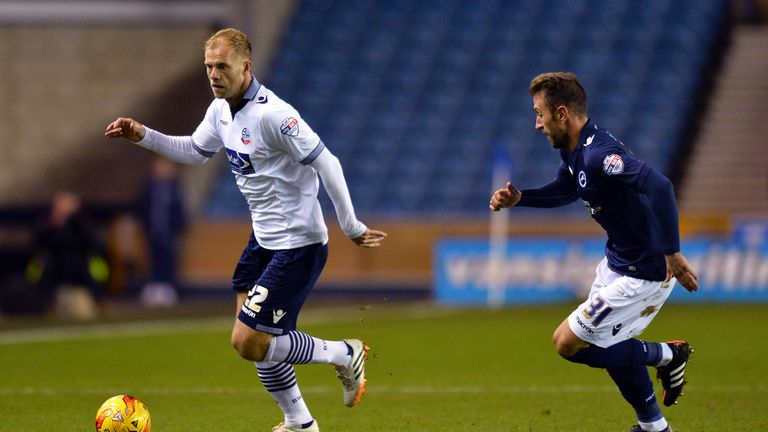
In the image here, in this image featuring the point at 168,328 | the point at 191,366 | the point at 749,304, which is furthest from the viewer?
the point at 749,304

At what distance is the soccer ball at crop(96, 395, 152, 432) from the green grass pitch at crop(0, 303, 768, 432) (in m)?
0.81

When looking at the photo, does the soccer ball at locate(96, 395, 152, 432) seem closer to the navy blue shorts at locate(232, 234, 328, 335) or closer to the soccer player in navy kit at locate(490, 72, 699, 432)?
the navy blue shorts at locate(232, 234, 328, 335)

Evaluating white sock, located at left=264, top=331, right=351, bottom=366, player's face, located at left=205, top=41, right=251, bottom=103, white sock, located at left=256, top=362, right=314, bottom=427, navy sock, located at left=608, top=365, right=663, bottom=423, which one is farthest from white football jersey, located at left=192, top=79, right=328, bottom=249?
navy sock, located at left=608, top=365, right=663, bottom=423

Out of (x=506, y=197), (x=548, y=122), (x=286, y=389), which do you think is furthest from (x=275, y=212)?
(x=548, y=122)

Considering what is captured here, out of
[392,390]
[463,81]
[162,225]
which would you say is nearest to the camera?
[392,390]

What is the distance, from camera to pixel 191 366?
1251 centimetres

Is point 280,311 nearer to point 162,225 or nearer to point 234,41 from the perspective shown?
point 234,41

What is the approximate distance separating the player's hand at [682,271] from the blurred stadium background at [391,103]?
14637 millimetres

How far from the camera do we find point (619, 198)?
24.2 feet

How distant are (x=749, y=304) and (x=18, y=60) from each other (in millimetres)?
13306

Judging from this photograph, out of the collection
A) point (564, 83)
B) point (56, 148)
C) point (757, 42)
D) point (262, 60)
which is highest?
point (564, 83)

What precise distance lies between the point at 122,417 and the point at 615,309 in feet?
8.88

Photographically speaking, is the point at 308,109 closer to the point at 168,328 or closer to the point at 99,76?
the point at 99,76

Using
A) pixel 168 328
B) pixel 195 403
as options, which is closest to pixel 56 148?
pixel 168 328
